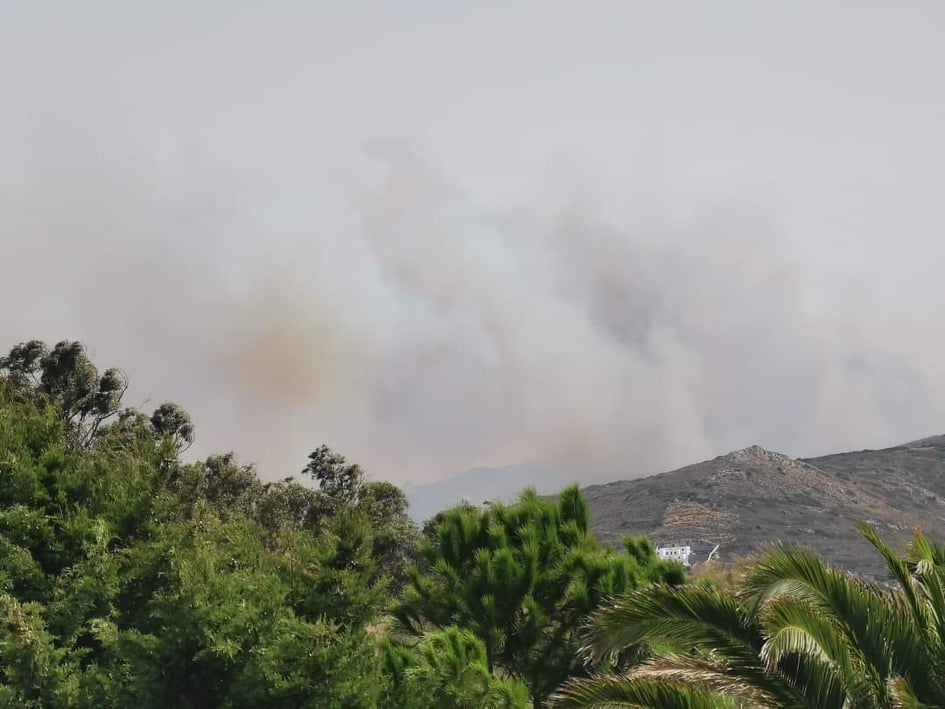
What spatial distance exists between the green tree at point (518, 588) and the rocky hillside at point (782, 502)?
399ft

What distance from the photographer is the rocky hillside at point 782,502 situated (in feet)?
488

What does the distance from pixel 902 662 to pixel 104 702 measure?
11.0 m

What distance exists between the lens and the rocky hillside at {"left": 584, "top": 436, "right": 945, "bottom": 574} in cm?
14862

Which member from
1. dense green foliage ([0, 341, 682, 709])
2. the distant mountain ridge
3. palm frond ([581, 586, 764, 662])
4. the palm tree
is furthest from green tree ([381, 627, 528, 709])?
the distant mountain ridge

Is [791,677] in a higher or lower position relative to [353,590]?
lower

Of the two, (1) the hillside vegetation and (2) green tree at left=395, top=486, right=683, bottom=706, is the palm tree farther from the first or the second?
(2) green tree at left=395, top=486, right=683, bottom=706

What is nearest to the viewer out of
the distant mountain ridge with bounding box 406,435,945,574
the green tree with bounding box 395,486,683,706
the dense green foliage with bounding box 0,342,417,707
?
the dense green foliage with bounding box 0,342,417,707

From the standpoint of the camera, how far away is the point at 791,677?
344 inches

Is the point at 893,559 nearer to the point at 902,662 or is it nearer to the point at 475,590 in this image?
the point at 902,662

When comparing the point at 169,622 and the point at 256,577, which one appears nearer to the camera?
the point at 169,622

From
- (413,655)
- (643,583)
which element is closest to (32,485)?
(413,655)

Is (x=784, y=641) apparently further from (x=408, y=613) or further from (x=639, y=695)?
(x=408, y=613)

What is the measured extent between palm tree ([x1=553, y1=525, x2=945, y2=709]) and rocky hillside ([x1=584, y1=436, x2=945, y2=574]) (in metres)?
131

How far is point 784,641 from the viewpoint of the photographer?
27.7 feet
